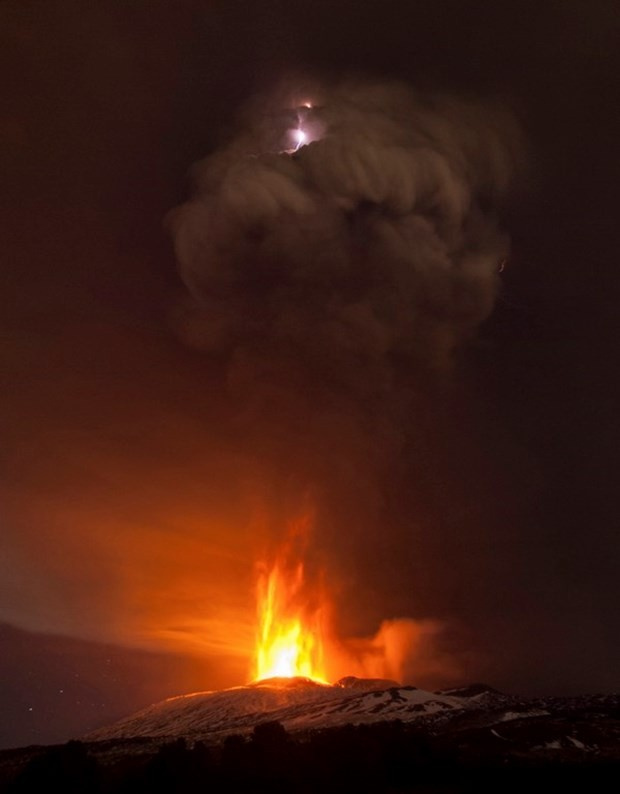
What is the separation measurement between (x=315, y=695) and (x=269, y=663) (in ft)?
101

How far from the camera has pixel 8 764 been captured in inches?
3770

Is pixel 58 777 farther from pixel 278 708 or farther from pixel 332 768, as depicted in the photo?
pixel 278 708

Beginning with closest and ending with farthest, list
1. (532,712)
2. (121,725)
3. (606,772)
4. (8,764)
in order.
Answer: (606,772), (8,764), (532,712), (121,725)

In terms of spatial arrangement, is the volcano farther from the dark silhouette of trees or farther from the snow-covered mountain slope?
the dark silhouette of trees

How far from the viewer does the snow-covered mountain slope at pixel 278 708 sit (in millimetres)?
135000

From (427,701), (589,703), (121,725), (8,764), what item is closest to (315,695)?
(427,701)

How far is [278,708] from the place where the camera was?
505 ft

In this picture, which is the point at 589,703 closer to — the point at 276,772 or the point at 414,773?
the point at 414,773

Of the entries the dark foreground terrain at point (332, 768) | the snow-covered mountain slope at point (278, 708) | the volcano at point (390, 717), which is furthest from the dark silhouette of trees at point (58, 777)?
the snow-covered mountain slope at point (278, 708)

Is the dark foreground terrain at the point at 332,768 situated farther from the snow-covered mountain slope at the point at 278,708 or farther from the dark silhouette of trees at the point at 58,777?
the snow-covered mountain slope at the point at 278,708

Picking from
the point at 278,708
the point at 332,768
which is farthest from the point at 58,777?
the point at 278,708

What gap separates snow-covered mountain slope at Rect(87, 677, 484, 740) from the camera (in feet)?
443

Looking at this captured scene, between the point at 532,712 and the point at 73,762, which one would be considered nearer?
the point at 73,762

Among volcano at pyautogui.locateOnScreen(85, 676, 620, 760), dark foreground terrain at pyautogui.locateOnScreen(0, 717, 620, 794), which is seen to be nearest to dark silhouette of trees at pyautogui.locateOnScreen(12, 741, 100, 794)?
dark foreground terrain at pyautogui.locateOnScreen(0, 717, 620, 794)
